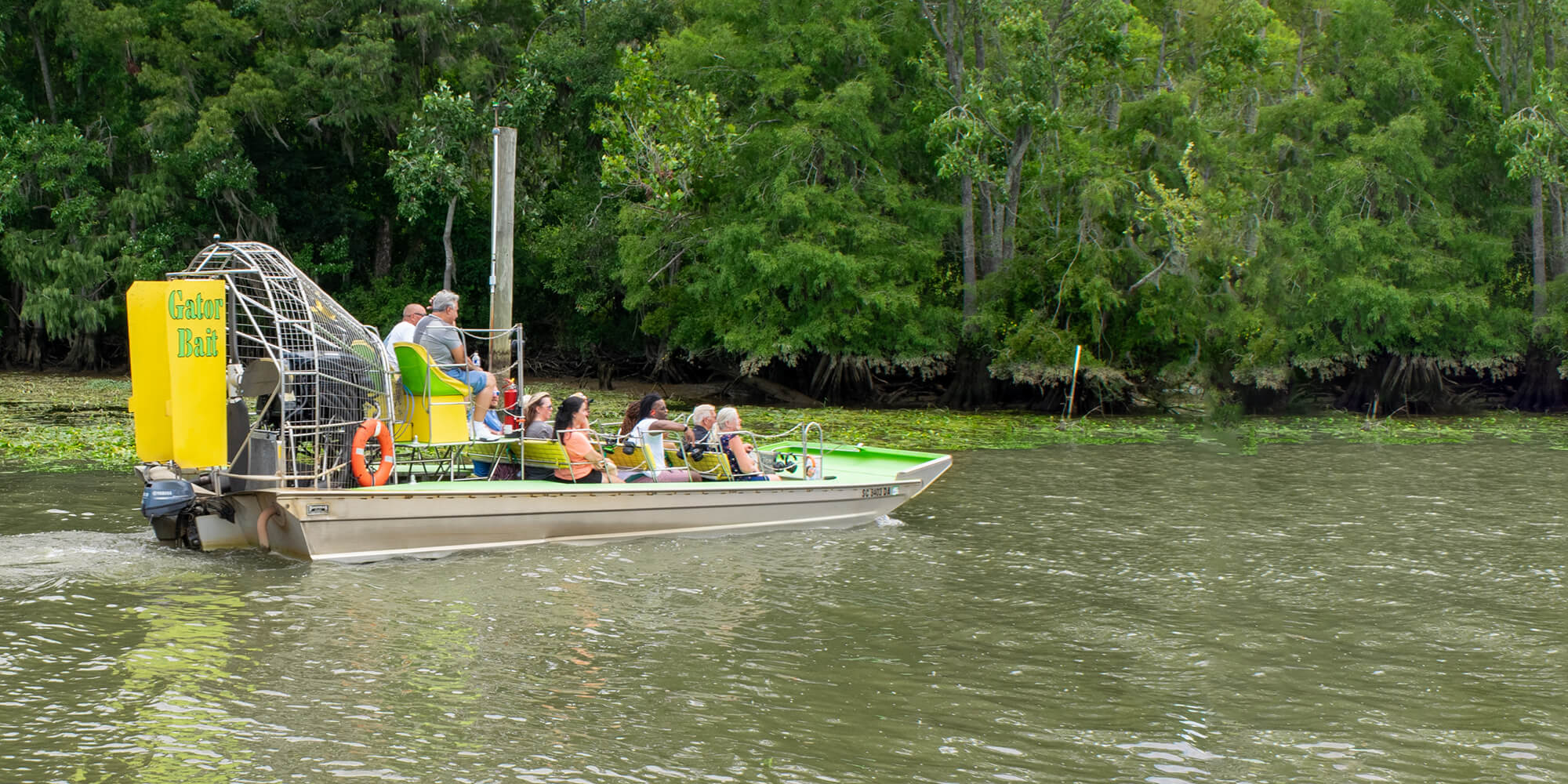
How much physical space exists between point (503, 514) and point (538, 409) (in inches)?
59.6

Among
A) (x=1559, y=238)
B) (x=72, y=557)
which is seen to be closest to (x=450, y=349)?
(x=72, y=557)

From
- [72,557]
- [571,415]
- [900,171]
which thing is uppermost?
[900,171]

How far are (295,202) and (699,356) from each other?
11857 millimetres

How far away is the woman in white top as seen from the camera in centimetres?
1281

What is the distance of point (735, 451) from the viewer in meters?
13.2

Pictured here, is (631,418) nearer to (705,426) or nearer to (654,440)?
(654,440)

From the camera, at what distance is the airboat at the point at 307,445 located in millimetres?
10336

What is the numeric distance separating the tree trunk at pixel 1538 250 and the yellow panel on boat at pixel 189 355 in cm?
2770

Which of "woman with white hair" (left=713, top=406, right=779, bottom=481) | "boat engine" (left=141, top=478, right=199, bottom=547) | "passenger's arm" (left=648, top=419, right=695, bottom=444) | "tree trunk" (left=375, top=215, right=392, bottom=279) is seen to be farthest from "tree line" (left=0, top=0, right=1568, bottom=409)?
"boat engine" (left=141, top=478, right=199, bottom=547)

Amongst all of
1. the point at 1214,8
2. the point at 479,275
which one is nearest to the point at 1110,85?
the point at 1214,8

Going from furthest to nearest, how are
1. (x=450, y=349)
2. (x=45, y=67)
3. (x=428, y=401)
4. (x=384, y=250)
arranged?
1. (x=384, y=250)
2. (x=45, y=67)
3. (x=450, y=349)
4. (x=428, y=401)

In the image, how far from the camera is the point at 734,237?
27422 mm

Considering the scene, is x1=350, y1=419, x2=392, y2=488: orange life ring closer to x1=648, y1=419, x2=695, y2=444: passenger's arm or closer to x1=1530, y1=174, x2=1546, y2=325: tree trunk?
x1=648, y1=419, x2=695, y2=444: passenger's arm

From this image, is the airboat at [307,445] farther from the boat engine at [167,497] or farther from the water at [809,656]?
the water at [809,656]
